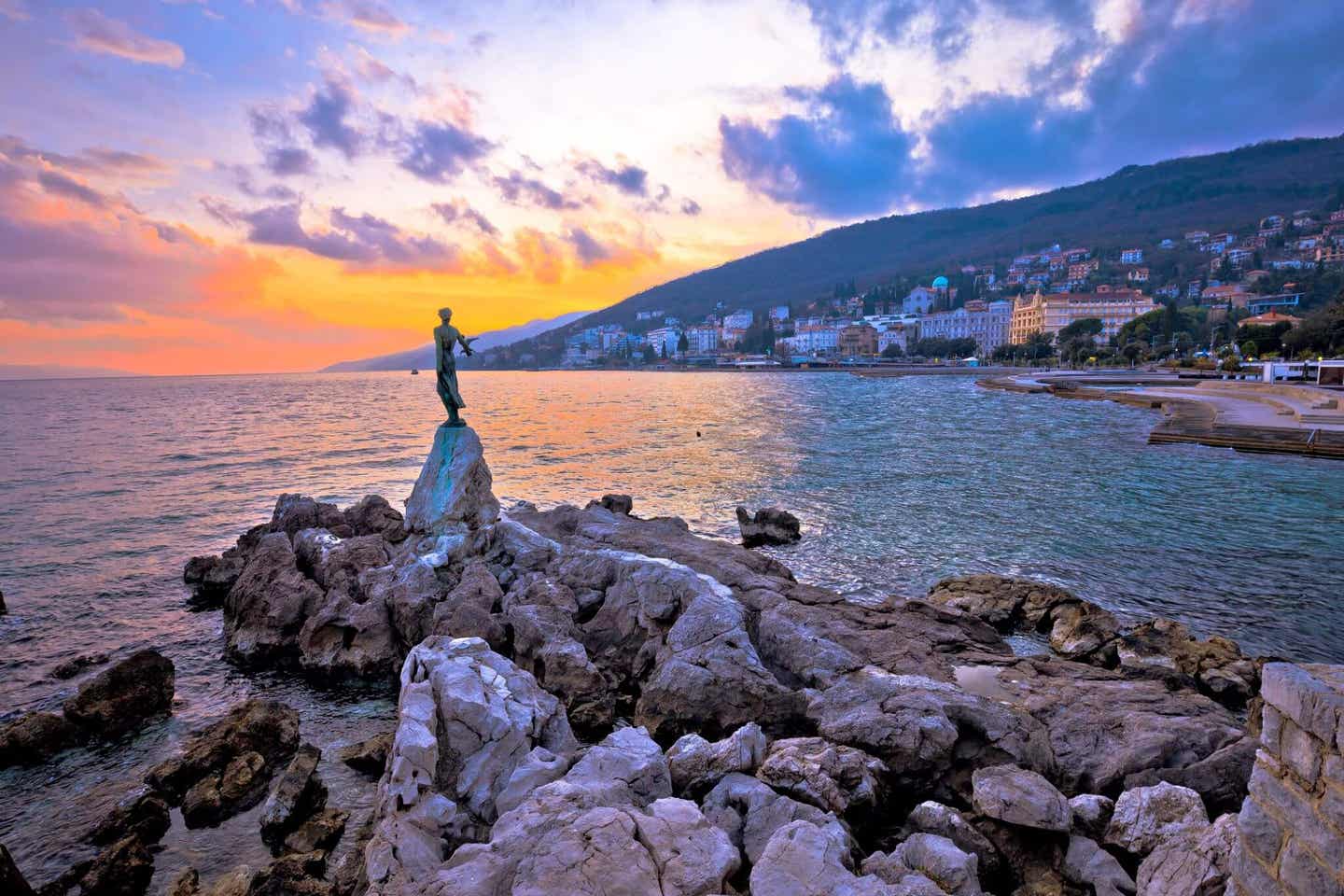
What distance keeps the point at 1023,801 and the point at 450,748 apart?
19.6 feet

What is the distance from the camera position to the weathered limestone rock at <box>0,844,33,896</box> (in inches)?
249

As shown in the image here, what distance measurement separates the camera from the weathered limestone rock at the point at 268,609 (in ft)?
42.0

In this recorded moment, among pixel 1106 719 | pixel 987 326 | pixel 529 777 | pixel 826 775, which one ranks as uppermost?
pixel 987 326

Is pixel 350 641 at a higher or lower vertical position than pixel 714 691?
lower

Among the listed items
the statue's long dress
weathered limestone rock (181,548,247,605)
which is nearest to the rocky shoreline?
weathered limestone rock (181,548,247,605)

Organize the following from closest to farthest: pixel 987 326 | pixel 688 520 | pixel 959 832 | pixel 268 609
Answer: pixel 959 832 < pixel 268 609 < pixel 688 520 < pixel 987 326

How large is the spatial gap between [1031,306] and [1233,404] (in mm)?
133223

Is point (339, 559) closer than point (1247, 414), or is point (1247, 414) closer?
point (339, 559)

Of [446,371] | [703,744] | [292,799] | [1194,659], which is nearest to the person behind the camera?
[703,744]

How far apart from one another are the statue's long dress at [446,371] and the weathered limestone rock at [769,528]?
9582mm

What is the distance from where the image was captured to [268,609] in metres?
13.3

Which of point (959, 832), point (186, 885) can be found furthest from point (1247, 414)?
point (186, 885)

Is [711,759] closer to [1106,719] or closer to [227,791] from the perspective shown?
[1106,719]

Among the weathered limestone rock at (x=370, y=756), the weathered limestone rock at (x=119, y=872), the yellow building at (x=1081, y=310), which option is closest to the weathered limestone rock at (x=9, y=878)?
the weathered limestone rock at (x=119, y=872)
